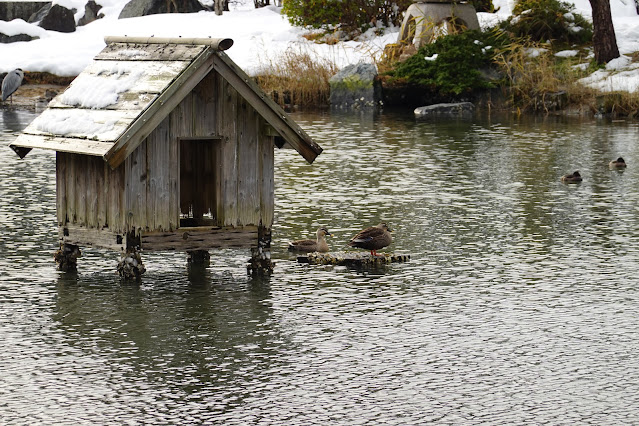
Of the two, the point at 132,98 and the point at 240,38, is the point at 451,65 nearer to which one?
the point at 240,38

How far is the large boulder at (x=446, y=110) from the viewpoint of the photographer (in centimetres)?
3256

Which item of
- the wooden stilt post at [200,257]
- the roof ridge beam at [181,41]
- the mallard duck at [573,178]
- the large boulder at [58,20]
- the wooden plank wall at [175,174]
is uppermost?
the large boulder at [58,20]

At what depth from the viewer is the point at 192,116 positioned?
1159cm

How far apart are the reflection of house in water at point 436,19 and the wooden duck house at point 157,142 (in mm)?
26031

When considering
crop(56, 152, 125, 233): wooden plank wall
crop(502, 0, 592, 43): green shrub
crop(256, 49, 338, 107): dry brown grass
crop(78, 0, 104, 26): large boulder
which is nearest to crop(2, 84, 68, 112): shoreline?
crop(256, 49, 338, 107): dry brown grass

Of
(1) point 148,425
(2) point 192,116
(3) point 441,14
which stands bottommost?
(1) point 148,425

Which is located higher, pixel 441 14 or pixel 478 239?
pixel 441 14

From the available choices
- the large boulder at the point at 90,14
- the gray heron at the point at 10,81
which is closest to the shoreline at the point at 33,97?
the gray heron at the point at 10,81

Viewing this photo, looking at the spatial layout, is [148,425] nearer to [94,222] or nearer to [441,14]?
[94,222]

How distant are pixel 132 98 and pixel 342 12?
33.2 metres

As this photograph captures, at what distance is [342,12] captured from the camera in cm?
4400

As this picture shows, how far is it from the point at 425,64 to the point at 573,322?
24987 millimetres

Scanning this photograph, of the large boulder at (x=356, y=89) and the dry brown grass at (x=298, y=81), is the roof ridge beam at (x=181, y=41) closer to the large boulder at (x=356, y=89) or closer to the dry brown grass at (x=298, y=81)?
the dry brown grass at (x=298, y=81)

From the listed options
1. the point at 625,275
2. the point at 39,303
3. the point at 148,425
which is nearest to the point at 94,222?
the point at 39,303
